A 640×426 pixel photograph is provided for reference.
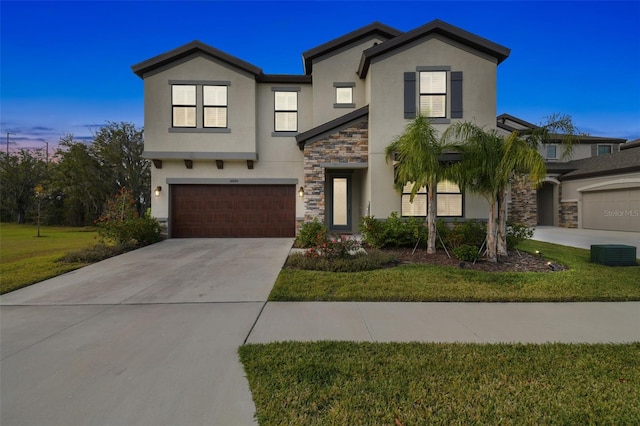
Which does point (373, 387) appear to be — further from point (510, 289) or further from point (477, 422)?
point (510, 289)

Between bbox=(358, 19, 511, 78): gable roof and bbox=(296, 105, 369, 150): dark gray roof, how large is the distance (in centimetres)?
196

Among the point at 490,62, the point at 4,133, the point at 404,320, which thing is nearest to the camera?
the point at 404,320

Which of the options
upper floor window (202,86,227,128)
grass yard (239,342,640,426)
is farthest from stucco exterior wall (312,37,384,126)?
grass yard (239,342,640,426)

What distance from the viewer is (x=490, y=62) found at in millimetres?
10508

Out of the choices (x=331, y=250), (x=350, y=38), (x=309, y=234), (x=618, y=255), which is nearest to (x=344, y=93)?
(x=350, y=38)

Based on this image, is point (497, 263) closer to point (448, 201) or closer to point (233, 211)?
point (448, 201)

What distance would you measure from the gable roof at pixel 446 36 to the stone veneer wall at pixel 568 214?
1273cm

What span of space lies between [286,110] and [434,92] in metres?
6.03

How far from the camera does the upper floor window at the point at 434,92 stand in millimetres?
10594

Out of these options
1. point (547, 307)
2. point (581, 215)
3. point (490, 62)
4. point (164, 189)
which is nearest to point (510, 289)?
point (547, 307)

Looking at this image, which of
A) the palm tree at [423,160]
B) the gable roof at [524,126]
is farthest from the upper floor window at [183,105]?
the gable roof at [524,126]

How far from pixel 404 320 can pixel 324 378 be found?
6.03 feet

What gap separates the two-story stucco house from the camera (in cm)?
1053

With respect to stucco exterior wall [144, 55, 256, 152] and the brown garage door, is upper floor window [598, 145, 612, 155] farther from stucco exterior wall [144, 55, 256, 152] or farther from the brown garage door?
stucco exterior wall [144, 55, 256, 152]
